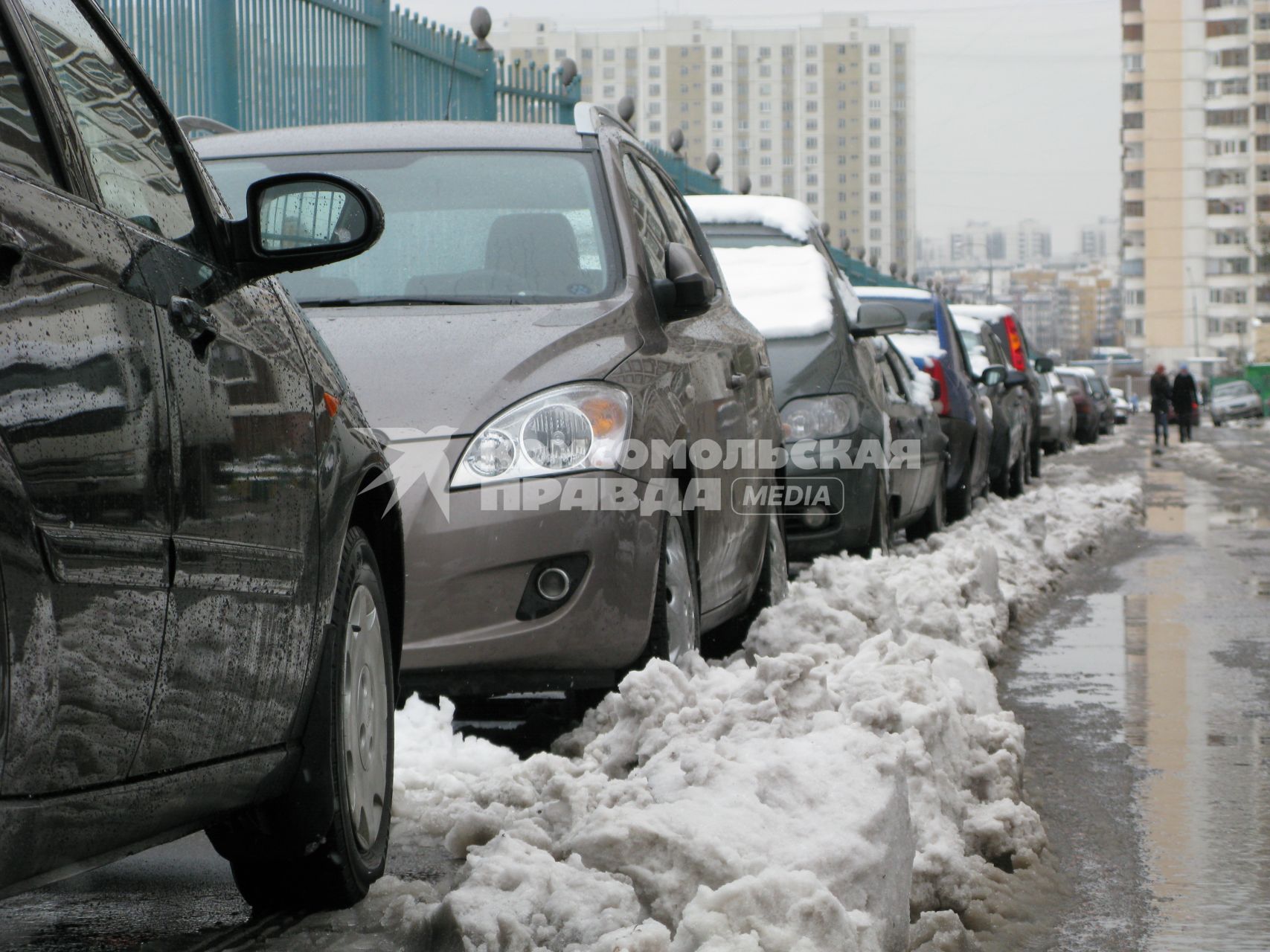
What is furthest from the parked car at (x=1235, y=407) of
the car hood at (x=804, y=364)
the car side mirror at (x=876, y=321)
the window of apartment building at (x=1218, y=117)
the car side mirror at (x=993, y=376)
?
the window of apartment building at (x=1218, y=117)

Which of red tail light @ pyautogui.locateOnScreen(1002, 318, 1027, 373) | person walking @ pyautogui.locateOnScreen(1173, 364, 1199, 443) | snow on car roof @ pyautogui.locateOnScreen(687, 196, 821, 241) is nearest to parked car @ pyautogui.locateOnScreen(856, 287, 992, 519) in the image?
snow on car roof @ pyautogui.locateOnScreen(687, 196, 821, 241)

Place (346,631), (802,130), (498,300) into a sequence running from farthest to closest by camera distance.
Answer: (802,130) < (498,300) < (346,631)

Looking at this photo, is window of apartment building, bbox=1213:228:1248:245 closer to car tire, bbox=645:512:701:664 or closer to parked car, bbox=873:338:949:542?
parked car, bbox=873:338:949:542

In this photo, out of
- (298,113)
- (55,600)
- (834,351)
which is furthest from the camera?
(298,113)

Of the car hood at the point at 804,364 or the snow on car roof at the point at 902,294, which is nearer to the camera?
the car hood at the point at 804,364

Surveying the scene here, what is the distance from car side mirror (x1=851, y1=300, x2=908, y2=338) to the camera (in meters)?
9.30

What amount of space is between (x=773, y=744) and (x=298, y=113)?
29.0ft

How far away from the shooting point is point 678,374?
18.4 ft

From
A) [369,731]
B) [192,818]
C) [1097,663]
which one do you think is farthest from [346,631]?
[1097,663]

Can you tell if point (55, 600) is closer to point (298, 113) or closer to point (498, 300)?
point (498, 300)

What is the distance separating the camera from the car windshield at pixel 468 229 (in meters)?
5.69

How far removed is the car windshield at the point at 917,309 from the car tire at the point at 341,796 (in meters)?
10.9

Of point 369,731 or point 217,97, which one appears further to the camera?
point 217,97

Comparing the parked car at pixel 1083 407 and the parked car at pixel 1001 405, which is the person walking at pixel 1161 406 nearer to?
the parked car at pixel 1083 407
